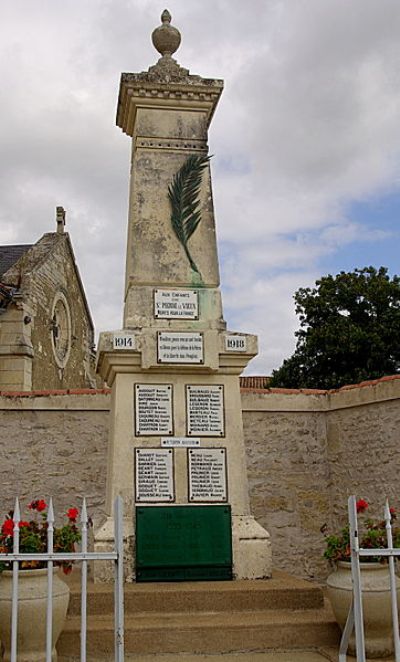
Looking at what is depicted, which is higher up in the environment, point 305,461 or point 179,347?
point 179,347

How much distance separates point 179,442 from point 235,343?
44.8 inches

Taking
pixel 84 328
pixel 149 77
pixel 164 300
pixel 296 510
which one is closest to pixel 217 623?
pixel 164 300

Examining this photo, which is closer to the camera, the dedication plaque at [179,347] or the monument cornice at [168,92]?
the dedication plaque at [179,347]

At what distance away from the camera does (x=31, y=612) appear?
4.55 metres

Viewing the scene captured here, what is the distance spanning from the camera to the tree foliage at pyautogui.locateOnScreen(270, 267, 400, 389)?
20.3m

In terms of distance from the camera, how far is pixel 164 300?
290 inches

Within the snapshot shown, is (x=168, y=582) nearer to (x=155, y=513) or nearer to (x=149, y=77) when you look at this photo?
(x=155, y=513)

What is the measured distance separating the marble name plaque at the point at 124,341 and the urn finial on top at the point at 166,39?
3.40 m

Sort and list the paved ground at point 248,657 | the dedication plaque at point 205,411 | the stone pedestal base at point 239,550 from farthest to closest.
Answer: the dedication plaque at point 205,411, the stone pedestal base at point 239,550, the paved ground at point 248,657

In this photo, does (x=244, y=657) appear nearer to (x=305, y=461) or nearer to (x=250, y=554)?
(x=250, y=554)

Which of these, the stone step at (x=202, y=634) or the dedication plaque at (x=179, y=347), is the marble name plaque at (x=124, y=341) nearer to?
the dedication plaque at (x=179, y=347)

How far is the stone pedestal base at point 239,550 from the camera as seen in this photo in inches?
256

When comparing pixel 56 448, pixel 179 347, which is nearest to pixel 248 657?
pixel 179 347

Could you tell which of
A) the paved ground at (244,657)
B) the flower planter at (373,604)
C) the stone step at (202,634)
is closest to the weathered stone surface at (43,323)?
the stone step at (202,634)
